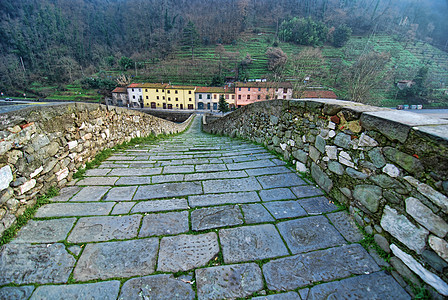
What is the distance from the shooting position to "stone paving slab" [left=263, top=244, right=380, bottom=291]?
54.4 inches

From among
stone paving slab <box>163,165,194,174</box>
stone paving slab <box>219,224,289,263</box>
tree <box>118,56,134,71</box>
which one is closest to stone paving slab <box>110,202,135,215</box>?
stone paving slab <box>163,165,194,174</box>

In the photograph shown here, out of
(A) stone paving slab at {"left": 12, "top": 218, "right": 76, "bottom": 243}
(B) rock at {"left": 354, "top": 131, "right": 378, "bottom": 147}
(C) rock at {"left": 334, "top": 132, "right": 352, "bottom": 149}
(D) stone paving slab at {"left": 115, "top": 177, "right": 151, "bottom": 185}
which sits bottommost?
(D) stone paving slab at {"left": 115, "top": 177, "right": 151, "bottom": 185}

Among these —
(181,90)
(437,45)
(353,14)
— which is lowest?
(181,90)

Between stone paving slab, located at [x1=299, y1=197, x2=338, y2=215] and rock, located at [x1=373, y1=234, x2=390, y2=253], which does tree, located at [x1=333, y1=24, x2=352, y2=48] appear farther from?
rock, located at [x1=373, y1=234, x2=390, y2=253]

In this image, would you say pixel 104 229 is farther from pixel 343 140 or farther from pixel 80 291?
pixel 343 140

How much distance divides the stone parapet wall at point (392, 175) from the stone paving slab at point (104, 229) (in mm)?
2181

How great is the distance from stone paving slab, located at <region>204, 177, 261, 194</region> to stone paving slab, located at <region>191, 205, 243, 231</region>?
40 centimetres

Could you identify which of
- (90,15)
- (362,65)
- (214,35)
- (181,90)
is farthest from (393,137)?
(90,15)

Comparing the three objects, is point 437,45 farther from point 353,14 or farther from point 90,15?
point 90,15

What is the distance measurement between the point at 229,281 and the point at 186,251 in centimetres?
43

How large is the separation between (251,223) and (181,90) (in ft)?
133

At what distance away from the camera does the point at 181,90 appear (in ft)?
129

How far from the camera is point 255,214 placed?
2.05 m

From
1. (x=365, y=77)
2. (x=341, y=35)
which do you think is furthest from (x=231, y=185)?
(x=341, y=35)
